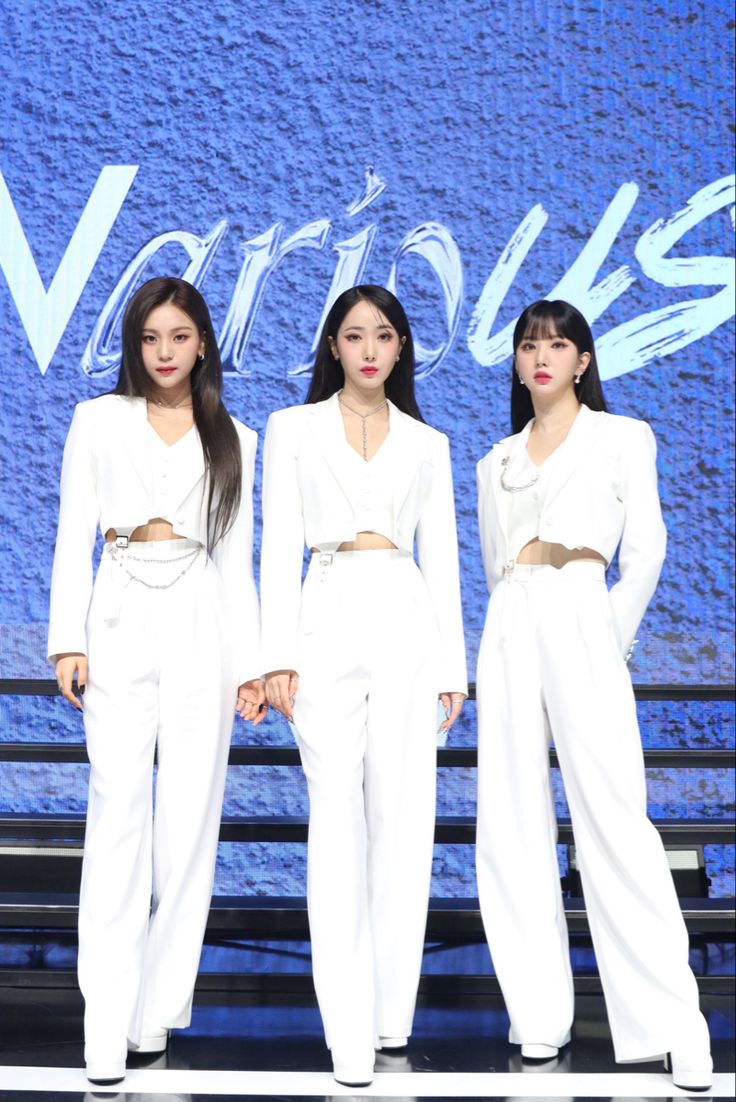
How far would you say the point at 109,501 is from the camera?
2.73 meters

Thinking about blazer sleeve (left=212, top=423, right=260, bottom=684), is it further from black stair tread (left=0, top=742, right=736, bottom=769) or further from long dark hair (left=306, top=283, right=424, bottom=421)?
black stair tread (left=0, top=742, right=736, bottom=769)

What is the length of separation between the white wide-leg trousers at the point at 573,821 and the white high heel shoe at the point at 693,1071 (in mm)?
65

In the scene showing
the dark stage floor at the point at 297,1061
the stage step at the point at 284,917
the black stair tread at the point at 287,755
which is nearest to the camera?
the dark stage floor at the point at 297,1061

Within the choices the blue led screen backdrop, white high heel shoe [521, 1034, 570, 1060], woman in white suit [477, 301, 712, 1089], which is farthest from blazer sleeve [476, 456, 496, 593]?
the blue led screen backdrop

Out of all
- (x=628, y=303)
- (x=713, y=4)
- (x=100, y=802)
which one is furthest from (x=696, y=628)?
(x=100, y=802)

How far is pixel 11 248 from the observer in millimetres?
4473

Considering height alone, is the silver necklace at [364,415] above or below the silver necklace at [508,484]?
above

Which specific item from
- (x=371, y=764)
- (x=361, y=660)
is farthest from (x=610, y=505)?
(x=371, y=764)

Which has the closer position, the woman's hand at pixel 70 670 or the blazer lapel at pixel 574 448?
the woman's hand at pixel 70 670

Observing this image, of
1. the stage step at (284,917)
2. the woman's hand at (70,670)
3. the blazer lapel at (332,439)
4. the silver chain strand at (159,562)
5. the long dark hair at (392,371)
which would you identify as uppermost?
the long dark hair at (392,371)

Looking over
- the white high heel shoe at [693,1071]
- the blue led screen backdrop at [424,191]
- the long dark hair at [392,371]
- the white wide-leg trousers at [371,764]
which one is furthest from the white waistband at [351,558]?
the blue led screen backdrop at [424,191]

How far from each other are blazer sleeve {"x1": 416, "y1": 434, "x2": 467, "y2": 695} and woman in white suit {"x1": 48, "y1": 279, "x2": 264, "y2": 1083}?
1.31 feet

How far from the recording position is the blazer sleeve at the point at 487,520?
9.53 feet

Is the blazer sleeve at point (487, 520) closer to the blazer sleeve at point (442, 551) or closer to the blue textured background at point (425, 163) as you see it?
the blazer sleeve at point (442, 551)
